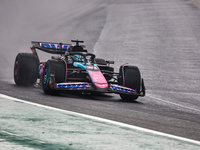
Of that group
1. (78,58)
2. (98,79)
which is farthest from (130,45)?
(98,79)

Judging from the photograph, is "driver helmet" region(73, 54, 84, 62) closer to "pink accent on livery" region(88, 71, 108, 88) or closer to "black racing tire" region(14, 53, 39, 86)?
"pink accent on livery" region(88, 71, 108, 88)

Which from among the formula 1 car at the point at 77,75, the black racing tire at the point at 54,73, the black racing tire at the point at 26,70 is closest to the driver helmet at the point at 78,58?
the formula 1 car at the point at 77,75

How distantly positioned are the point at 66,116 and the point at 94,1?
3719 centimetres

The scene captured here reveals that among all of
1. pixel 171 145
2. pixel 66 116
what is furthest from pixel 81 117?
pixel 171 145

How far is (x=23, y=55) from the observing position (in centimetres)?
1260

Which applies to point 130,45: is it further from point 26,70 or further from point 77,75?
point 77,75

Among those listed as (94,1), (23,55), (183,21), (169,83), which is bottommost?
(169,83)

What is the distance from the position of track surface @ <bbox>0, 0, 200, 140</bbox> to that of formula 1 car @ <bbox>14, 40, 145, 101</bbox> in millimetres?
327

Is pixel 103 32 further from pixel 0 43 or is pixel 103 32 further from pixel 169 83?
pixel 169 83

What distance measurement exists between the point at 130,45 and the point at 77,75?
Result: 12.8 m

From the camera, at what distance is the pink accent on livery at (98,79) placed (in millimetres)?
10070

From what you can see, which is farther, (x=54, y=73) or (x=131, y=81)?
(x=131, y=81)

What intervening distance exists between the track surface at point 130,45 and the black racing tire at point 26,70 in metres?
0.76

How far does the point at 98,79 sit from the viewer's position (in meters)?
10.2
